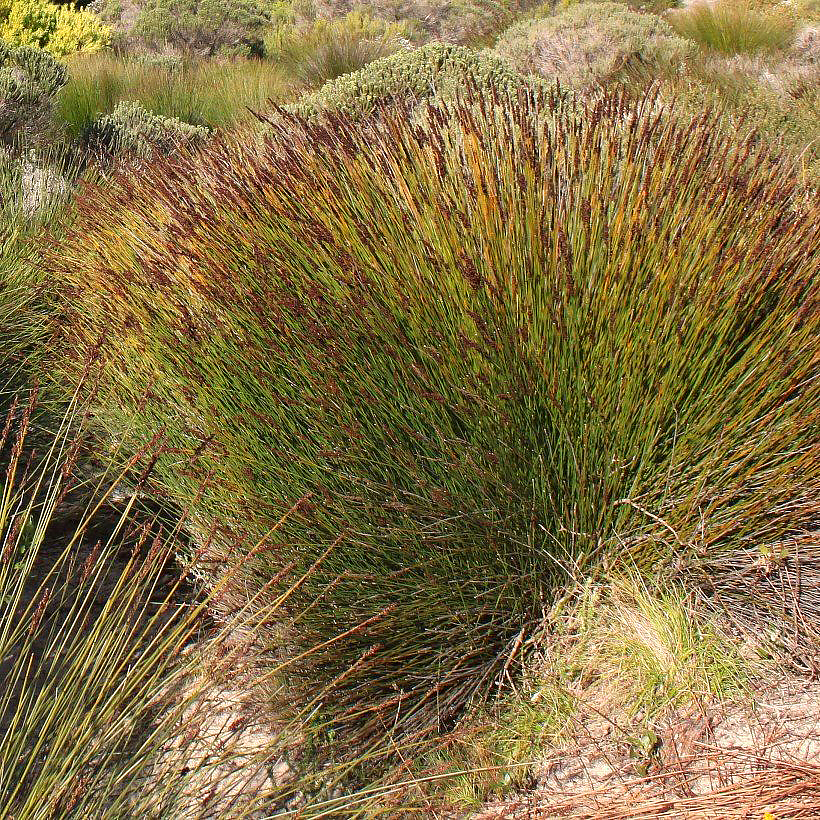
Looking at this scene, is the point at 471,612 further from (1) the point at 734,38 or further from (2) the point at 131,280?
(1) the point at 734,38

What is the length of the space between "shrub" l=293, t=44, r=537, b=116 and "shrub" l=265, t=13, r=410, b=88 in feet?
7.50

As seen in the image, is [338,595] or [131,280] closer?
[338,595]

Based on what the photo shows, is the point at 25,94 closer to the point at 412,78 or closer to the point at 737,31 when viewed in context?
the point at 412,78

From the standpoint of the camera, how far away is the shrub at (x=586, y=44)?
9125 mm

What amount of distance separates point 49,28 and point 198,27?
2868 mm

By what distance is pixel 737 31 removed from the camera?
10.5 meters

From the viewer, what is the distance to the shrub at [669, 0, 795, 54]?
404 inches

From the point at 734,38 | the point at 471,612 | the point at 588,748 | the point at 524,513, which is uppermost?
the point at 524,513

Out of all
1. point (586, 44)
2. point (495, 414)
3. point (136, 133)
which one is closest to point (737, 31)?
point (586, 44)

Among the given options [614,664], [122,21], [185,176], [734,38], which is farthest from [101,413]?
[122,21]

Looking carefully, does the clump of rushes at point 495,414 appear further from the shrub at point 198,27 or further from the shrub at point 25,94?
the shrub at point 198,27

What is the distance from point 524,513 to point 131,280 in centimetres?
182

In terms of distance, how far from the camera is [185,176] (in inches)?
151

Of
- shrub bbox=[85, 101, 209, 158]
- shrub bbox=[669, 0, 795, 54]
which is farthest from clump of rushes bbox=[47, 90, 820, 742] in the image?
shrub bbox=[669, 0, 795, 54]
